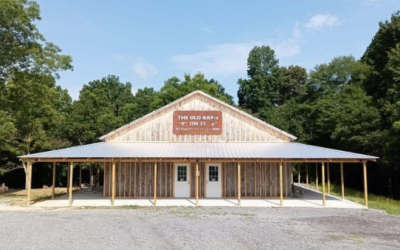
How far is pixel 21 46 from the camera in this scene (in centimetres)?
1955

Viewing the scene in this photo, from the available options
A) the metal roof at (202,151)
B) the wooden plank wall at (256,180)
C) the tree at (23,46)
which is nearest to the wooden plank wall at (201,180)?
the wooden plank wall at (256,180)

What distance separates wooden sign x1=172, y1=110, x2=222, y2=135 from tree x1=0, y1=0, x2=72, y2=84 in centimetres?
788

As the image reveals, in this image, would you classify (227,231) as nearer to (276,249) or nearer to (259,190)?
(276,249)

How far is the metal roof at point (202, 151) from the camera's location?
15.6 meters

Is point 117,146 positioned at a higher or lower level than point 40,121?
lower

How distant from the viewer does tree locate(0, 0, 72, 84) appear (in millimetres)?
18278

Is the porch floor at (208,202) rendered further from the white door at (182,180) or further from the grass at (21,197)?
the grass at (21,197)

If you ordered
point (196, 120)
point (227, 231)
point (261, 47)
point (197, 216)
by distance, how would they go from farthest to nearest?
point (261, 47) → point (196, 120) → point (197, 216) → point (227, 231)

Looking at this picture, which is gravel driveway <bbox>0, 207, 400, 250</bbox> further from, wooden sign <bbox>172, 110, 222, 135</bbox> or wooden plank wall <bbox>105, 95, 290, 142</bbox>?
wooden sign <bbox>172, 110, 222, 135</bbox>

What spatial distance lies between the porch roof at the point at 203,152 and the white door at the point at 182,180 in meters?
1.16

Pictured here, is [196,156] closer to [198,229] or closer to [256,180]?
[256,180]

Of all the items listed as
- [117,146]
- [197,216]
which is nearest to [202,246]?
[197,216]

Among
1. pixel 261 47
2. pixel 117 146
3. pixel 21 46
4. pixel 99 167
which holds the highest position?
pixel 261 47

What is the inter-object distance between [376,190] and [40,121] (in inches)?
1125
